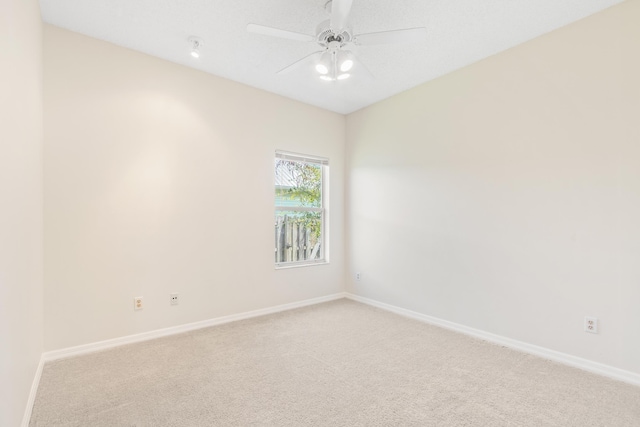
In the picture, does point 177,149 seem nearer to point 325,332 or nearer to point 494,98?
point 325,332

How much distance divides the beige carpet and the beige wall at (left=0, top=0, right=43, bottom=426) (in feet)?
1.27

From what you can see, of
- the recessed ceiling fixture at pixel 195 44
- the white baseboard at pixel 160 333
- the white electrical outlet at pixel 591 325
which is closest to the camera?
the white electrical outlet at pixel 591 325

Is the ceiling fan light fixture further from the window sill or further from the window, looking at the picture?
the window sill

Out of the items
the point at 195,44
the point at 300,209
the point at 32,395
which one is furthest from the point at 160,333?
the point at 195,44

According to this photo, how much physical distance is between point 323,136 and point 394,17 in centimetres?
207

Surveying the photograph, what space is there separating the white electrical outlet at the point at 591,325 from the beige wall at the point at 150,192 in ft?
9.30

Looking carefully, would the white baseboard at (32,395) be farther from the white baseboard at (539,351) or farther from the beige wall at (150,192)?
the white baseboard at (539,351)

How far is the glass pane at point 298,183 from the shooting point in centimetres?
396

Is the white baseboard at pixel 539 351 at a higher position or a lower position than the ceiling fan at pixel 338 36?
lower

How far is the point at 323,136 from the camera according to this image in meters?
4.30

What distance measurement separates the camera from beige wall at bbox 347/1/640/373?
2227mm

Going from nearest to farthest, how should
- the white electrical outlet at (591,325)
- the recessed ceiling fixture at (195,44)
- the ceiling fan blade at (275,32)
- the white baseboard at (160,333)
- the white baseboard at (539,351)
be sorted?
1. the ceiling fan blade at (275,32)
2. the white baseboard at (539,351)
3. the white electrical outlet at (591,325)
4. the white baseboard at (160,333)
5. the recessed ceiling fixture at (195,44)

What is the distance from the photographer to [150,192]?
9.64 feet

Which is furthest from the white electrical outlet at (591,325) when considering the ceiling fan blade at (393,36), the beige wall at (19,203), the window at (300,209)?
the beige wall at (19,203)
